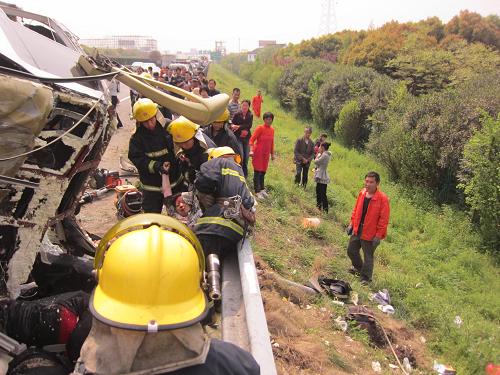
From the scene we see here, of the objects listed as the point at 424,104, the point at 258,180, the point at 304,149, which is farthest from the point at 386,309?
the point at 424,104

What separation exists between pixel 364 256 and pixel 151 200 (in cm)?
360

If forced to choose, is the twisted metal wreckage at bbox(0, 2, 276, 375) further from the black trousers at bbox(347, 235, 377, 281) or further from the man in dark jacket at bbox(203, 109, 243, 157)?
the black trousers at bbox(347, 235, 377, 281)

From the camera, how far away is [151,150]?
476 centimetres

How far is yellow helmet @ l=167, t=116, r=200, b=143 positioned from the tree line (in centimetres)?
704

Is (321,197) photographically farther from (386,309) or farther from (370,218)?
(386,309)

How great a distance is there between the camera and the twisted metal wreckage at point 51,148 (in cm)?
249

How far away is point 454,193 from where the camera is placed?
1182 centimetres

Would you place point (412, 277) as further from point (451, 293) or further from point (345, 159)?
point (345, 159)

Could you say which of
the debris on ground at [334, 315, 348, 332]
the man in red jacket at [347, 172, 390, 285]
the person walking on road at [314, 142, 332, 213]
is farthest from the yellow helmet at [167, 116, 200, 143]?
the person walking on road at [314, 142, 332, 213]

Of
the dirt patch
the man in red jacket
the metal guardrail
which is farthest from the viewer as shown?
the man in red jacket

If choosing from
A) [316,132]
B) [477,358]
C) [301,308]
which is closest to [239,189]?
[301,308]

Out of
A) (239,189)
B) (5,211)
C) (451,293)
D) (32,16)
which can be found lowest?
(451,293)

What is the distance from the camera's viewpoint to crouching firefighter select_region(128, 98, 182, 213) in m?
4.59

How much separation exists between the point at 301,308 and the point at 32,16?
4.26m
